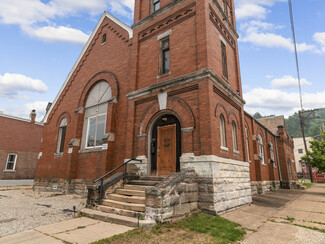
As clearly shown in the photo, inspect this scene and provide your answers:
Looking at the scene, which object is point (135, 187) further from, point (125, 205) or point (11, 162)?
point (11, 162)

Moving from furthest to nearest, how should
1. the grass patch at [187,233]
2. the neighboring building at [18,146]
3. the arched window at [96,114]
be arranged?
the neighboring building at [18,146] → the arched window at [96,114] → the grass patch at [187,233]

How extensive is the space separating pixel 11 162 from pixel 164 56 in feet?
75.3

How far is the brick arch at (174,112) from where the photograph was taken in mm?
8727

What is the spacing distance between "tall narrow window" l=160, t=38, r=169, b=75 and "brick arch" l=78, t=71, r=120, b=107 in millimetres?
3626

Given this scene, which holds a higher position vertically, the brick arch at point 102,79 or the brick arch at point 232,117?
the brick arch at point 102,79

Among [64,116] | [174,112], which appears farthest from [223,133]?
[64,116]

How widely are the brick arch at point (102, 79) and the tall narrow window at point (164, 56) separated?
363cm

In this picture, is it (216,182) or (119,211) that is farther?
(216,182)

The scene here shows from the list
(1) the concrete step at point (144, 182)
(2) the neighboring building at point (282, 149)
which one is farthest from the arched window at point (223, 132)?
(2) the neighboring building at point (282, 149)

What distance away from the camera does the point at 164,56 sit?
1102 centimetres

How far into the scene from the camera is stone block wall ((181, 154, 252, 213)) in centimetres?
745

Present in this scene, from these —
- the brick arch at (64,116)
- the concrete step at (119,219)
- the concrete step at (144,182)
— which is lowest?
the concrete step at (119,219)

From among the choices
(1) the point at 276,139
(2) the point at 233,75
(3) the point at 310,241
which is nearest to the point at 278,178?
(1) the point at 276,139

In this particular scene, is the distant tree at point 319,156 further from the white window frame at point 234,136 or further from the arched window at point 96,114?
the arched window at point 96,114
